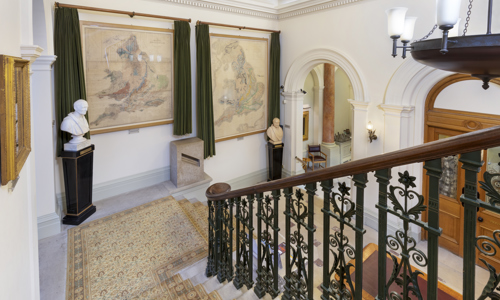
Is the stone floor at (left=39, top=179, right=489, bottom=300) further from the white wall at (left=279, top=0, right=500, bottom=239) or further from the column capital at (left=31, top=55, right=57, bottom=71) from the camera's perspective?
the column capital at (left=31, top=55, right=57, bottom=71)

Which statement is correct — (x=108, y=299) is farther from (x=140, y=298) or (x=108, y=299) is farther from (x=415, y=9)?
(x=415, y=9)

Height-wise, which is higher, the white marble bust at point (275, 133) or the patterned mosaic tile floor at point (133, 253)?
the white marble bust at point (275, 133)

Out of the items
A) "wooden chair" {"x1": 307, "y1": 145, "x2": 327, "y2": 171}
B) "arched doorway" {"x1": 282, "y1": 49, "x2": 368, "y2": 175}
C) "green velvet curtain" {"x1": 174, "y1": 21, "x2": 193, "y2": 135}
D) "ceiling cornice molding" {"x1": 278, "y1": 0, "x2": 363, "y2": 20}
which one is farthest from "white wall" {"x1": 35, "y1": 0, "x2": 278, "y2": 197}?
"wooden chair" {"x1": 307, "y1": 145, "x2": 327, "y2": 171}

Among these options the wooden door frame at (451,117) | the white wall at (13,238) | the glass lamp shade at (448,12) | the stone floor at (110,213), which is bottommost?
the stone floor at (110,213)

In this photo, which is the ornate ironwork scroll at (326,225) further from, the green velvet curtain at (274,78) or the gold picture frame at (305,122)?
the gold picture frame at (305,122)

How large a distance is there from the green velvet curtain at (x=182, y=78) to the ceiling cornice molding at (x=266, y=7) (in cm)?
62

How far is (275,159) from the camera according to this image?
313 inches

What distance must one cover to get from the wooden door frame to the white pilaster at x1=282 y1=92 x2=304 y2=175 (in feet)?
10.3

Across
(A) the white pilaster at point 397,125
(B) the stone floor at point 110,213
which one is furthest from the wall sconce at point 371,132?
(B) the stone floor at point 110,213

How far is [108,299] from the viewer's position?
10.4 feet

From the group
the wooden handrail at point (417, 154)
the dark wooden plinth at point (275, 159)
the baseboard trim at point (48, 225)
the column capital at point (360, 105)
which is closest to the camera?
the wooden handrail at point (417, 154)

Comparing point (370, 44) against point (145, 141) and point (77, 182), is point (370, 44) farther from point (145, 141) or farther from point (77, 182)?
point (77, 182)

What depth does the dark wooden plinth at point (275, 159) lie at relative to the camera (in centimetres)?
788

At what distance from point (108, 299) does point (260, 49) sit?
6.25m
